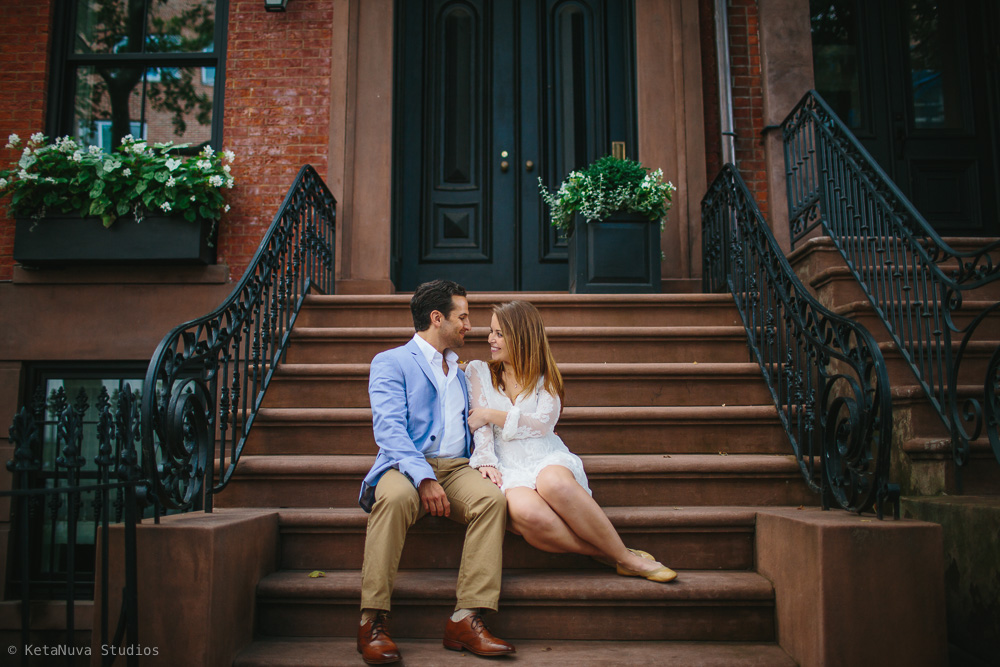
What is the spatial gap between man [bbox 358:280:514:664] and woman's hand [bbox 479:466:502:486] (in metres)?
0.06

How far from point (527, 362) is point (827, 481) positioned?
139 centimetres

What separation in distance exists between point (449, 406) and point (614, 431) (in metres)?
1.11

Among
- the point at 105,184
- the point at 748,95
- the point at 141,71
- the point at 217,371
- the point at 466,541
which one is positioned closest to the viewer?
the point at 466,541

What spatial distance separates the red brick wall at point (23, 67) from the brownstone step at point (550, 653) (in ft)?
17.3

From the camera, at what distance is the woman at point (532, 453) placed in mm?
3080

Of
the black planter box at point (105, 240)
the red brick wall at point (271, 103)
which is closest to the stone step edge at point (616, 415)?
the black planter box at point (105, 240)

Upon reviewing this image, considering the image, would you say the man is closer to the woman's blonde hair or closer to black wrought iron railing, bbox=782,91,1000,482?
the woman's blonde hair

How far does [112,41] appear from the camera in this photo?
6598 mm

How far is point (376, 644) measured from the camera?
8.94ft

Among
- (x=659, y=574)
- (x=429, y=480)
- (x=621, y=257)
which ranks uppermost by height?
(x=621, y=257)

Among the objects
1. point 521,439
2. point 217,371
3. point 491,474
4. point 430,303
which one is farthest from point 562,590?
point 217,371

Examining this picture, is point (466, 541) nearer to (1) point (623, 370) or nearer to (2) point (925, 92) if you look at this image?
(1) point (623, 370)

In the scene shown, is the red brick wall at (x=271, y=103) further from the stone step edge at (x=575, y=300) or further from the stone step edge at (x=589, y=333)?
the stone step edge at (x=589, y=333)

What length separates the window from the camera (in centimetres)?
645
